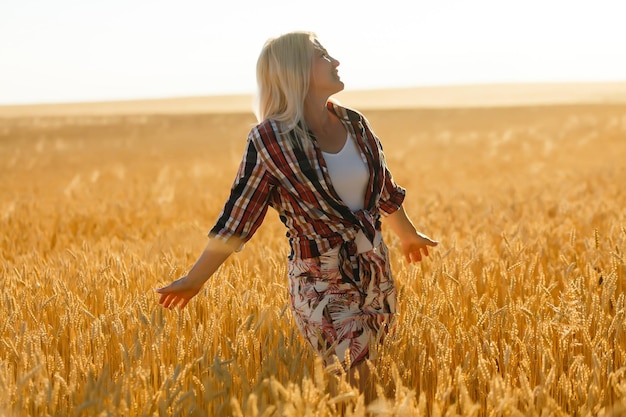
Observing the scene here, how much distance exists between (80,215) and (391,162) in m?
6.52

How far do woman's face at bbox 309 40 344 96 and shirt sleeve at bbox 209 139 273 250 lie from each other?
0.86ft

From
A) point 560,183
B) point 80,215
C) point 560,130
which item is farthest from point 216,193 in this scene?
point 560,130

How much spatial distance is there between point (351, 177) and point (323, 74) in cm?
32

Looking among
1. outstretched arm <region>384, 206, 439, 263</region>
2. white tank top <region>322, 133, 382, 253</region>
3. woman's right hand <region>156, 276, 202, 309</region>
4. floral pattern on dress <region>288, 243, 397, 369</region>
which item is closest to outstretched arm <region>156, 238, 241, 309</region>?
woman's right hand <region>156, 276, 202, 309</region>

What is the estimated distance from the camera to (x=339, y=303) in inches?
90.1

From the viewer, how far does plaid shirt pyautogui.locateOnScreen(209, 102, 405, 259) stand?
7.36 ft

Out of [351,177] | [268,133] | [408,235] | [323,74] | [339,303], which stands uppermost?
[323,74]

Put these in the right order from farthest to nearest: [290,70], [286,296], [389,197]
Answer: [286,296], [389,197], [290,70]

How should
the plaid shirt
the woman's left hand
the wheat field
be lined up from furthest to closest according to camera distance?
1. the woman's left hand
2. the plaid shirt
3. the wheat field

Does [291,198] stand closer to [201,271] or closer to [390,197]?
[201,271]

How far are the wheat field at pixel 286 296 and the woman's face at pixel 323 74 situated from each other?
72 cm

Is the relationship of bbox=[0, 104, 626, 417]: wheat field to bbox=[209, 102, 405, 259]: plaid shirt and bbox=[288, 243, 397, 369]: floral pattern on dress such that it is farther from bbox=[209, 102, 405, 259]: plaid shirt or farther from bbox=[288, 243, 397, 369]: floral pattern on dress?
bbox=[209, 102, 405, 259]: plaid shirt

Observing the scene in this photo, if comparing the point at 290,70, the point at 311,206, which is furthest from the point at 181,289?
the point at 290,70

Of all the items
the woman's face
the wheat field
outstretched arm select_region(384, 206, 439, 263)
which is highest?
the woman's face
